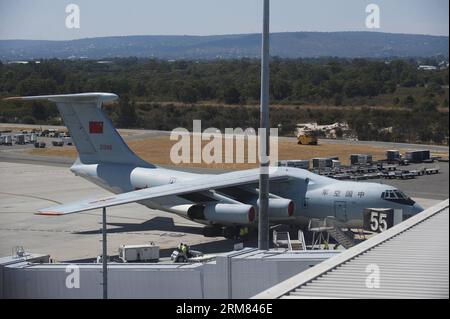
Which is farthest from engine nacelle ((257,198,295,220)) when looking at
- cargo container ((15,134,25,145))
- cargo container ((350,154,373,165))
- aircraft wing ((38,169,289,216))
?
cargo container ((15,134,25,145))

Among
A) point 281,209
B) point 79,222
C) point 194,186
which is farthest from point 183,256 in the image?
point 79,222

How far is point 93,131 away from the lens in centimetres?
4650

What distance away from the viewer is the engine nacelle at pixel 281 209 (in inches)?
1558

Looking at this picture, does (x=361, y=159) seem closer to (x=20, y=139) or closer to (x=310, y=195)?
(x=310, y=195)

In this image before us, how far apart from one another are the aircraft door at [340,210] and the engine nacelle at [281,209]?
1.95 meters

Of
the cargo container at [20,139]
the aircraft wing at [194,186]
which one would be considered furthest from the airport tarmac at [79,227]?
the cargo container at [20,139]

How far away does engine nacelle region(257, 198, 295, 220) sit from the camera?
39.6 meters

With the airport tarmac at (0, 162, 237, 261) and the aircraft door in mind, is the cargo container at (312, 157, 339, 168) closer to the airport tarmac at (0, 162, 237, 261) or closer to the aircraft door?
the airport tarmac at (0, 162, 237, 261)

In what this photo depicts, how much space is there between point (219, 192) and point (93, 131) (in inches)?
340

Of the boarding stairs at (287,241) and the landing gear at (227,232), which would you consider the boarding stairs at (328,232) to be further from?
the landing gear at (227,232)

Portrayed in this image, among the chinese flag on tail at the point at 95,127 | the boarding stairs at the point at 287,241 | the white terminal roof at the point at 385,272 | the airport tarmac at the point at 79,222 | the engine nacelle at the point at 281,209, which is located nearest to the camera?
the white terminal roof at the point at 385,272

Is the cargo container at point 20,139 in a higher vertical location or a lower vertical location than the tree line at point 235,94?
lower

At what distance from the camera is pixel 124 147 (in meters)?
46.0

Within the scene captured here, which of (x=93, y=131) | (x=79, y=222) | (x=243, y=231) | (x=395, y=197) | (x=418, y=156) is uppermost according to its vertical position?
(x=93, y=131)
